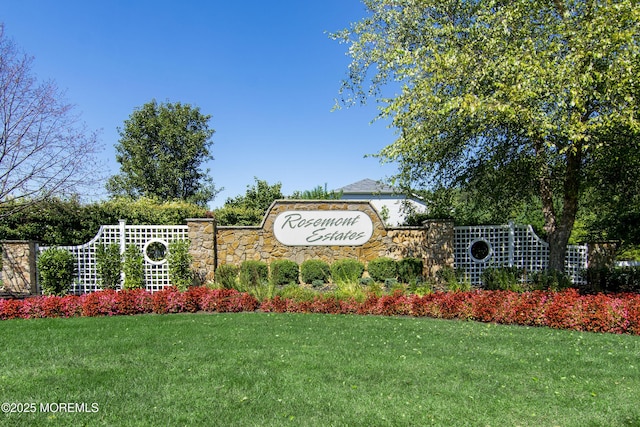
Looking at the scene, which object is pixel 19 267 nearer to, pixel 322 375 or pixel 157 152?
pixel 322 375

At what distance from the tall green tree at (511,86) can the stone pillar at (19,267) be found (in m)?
8.80

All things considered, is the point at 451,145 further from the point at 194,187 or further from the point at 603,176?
the point at 194,187

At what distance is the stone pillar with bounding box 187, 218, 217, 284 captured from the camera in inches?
421

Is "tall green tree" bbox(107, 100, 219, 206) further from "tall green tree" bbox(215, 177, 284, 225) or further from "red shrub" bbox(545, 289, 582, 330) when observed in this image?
"red shrub" bbox(545, 289, 582, 330)

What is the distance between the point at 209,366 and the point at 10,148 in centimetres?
755

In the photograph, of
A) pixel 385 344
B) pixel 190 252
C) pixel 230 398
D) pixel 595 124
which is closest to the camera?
pixel 230 398

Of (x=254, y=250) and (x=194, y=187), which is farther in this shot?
(x=194, y=187)

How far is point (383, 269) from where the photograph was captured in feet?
37.1

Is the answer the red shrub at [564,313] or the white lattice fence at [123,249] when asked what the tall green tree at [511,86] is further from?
the white lattice fence at [123,249]

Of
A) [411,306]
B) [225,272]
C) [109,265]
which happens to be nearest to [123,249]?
[109,265]

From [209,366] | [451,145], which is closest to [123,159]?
[451,145]

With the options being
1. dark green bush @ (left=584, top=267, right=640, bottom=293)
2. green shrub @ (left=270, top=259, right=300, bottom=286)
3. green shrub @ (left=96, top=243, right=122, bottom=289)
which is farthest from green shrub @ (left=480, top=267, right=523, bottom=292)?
green shrub @ (left=96, top=243, right=122, bottom=289)

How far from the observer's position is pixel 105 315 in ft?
24.1

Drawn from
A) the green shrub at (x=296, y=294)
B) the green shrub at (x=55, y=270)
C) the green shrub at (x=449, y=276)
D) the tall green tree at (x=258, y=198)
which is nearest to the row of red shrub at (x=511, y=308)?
the green shrub at (x=296, y=294)
